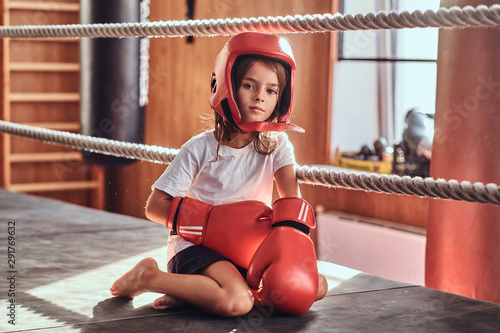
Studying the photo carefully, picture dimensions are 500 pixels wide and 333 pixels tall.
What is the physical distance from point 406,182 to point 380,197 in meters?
2.12

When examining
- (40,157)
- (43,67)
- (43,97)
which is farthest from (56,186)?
(43,67)

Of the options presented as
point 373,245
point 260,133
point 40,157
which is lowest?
point 373,245

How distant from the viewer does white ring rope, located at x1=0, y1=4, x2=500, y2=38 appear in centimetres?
97

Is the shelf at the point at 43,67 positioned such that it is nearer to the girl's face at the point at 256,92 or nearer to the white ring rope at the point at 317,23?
the white ring rope at the point at 317,23

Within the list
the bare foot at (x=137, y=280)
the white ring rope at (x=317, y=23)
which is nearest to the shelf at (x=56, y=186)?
the white ring rope at (x=317, y=23)

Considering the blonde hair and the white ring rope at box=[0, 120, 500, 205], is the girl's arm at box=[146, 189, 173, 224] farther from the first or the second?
the white ring rope at box=[0, 120, 500, 205]

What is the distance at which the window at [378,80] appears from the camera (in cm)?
310

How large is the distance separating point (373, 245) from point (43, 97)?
8.41 feet

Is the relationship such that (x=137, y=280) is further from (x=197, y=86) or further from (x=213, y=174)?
(x=197, y=86)

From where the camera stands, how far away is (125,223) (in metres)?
1.73

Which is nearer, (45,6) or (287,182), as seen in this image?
(287,182)

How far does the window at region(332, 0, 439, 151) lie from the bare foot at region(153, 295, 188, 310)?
7.49 feet

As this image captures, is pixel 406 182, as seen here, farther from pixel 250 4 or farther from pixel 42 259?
pixel 250 4

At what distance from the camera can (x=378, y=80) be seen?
11.0ft
